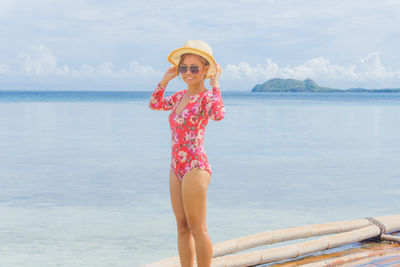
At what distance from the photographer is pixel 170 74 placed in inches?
131

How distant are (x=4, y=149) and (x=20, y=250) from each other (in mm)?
10838

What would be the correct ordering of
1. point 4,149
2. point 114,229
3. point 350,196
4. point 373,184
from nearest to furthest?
point 114,229, point 350,196, point 373,184, point 4,149

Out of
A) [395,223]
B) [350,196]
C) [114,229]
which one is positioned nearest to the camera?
[395,223]

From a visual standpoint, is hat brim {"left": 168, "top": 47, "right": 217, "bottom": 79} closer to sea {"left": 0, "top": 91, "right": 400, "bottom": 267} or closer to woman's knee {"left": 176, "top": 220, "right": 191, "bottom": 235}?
woman's knee {"left": 176, "top": 220, "right": 191, "bottom": 235}

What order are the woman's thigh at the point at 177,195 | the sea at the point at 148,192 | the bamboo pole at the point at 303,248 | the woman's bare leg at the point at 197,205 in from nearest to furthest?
the woman's bare leg at the point at 197,205
the woman's thigh at the point at 177,195
the bamboo pole at the point at 303,248
the sea at the point at 148,192

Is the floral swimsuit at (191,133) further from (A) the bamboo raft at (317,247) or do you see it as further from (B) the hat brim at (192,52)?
(A) the bamboo raft at (317,247)

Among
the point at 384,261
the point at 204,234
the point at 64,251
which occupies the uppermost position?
the point at 204,234

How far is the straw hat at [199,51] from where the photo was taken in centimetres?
308

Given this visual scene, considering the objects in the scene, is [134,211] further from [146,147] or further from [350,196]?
[146,147]

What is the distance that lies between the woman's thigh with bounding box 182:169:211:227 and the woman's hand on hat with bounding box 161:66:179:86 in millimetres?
682

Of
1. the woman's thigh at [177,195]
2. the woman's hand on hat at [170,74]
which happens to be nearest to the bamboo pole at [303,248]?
the woman's thigh at [177,195]

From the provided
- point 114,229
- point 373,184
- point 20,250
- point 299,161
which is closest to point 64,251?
point 20,250

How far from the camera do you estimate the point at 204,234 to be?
311cm

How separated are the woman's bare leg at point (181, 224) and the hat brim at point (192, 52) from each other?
2.24ft
